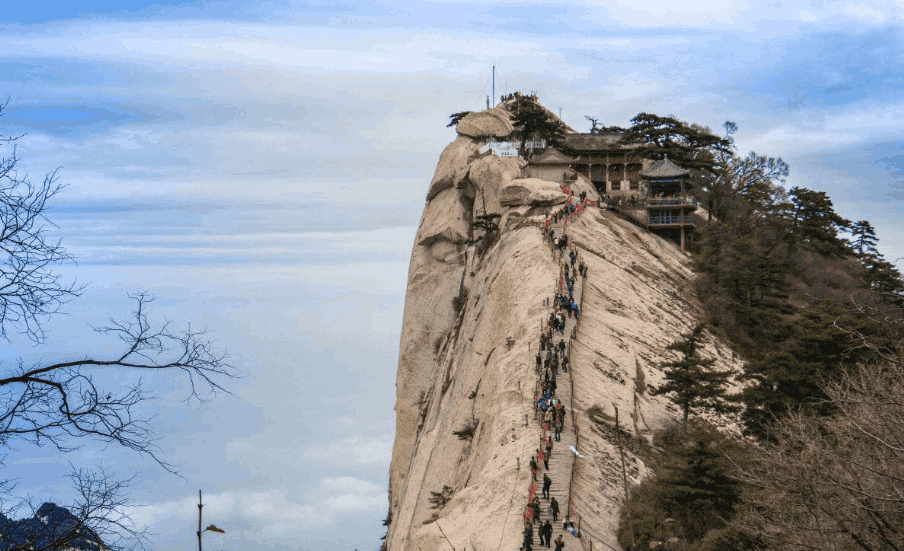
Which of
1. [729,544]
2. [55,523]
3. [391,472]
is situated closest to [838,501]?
[729,544]

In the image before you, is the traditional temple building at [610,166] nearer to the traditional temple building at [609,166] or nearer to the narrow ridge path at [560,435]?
the traditional temple building at [609,166]

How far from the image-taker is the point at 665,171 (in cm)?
7712

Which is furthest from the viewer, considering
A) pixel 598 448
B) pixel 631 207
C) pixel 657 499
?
pixel 631 207

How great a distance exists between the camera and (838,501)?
1928 cm

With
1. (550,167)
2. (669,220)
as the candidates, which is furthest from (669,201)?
(550,167)

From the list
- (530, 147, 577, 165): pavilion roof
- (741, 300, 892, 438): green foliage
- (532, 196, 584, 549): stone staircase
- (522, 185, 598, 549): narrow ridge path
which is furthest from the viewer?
(530, 147, 577, 165): pavilion roof

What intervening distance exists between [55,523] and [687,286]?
5876 cm

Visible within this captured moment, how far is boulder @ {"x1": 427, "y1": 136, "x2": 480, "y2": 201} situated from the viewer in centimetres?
8288

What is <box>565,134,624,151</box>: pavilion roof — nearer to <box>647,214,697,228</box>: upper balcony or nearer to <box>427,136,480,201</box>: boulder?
<box>427,136,480,201</box>: boulder

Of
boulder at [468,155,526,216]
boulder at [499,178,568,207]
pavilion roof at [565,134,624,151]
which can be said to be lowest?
boulder at [499,178,568,207]

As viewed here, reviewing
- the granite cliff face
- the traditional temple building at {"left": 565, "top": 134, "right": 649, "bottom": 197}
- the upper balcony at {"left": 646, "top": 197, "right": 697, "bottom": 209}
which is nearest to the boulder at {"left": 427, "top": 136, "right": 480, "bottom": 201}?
the granite cliff face

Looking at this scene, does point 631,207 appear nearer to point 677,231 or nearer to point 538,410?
point 677,231

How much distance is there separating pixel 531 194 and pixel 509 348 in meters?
24.7

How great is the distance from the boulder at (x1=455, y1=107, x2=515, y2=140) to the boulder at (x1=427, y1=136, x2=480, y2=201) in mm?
879
